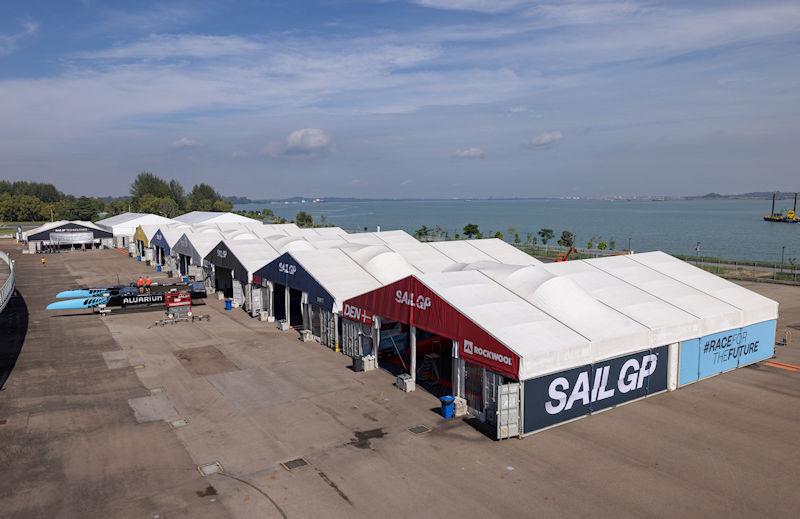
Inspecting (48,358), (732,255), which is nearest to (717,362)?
(48,358)

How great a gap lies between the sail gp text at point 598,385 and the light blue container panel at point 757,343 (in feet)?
22.6

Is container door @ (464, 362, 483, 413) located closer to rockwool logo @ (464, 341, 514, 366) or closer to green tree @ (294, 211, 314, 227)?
rockwool logo @ (464, 341, 514, 366)

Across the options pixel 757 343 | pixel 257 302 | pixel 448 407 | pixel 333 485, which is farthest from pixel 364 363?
pixel 757 343

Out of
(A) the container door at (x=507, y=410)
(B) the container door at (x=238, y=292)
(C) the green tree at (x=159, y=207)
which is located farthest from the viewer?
(C) the green tree at (x=159, y=207)

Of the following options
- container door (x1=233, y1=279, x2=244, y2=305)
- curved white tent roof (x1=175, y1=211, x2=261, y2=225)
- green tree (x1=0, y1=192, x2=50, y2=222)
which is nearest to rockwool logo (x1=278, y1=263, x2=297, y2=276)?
container door (x1=233, y1=279, x2=244, y2=305)

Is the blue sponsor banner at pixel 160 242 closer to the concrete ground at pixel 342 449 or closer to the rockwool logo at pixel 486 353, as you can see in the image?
the concrete ground at pixel 342 449

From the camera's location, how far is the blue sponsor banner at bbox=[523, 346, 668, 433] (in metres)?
18.0

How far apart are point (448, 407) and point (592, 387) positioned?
517 centimetres

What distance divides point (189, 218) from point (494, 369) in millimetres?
87892

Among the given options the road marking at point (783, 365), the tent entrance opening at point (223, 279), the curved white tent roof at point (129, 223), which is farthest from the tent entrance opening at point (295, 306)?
the curved white tent roof at point (129, 223)

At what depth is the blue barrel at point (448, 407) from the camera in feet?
62.5

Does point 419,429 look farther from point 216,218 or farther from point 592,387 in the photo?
point 216,218

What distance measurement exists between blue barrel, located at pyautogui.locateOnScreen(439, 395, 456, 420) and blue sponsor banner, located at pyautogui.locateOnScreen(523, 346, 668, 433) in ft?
8.62

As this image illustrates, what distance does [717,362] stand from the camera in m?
23.7
